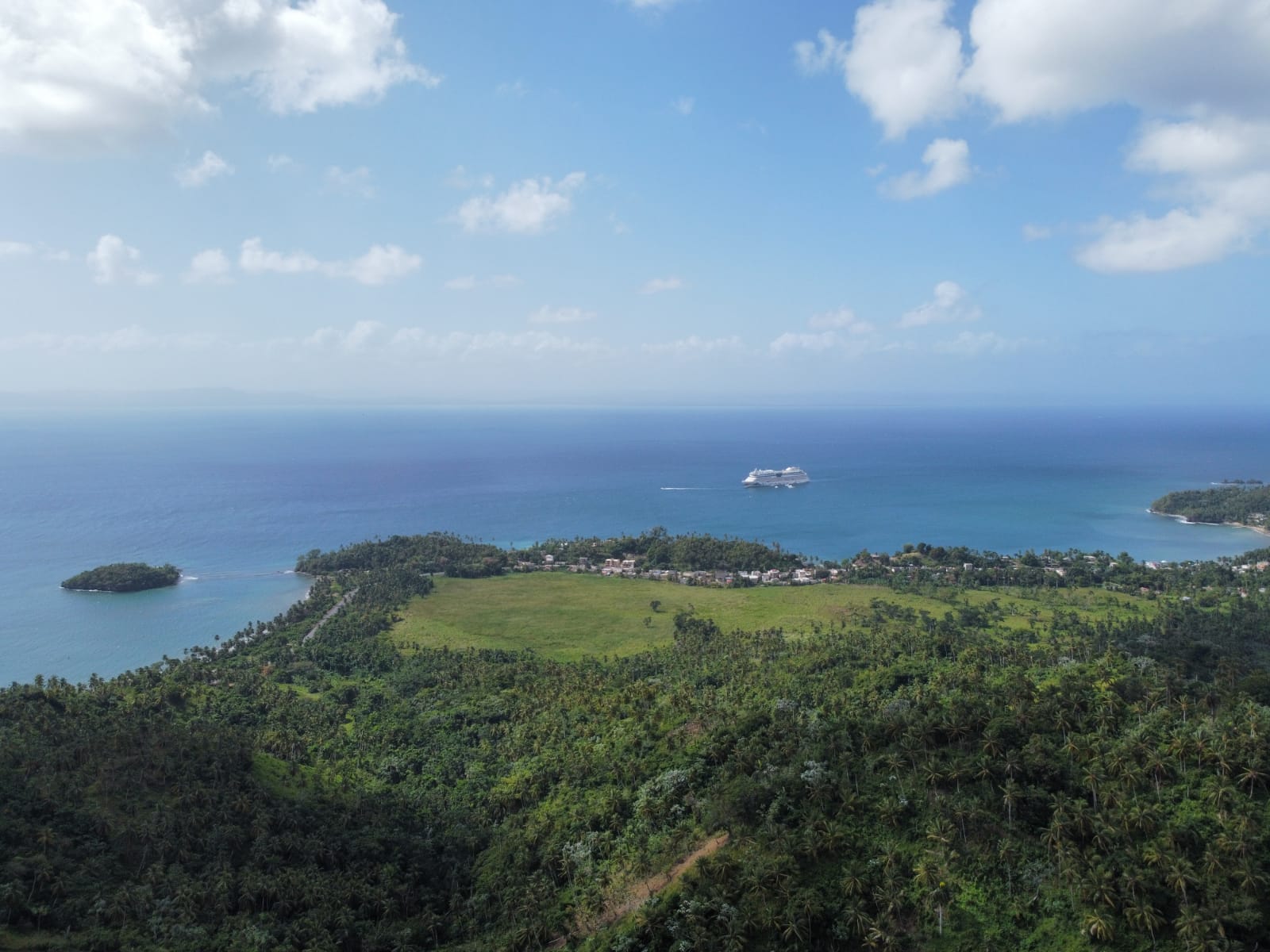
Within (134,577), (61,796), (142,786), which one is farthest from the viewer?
(134,577)

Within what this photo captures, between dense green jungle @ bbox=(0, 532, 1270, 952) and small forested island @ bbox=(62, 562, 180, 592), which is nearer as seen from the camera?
dense green jungle @ bbox=(0, 532, 1270, 952)

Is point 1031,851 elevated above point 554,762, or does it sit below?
above

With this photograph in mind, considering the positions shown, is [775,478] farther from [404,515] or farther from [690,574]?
[404,515]

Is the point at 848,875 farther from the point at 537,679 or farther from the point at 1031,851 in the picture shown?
the point at 537,679

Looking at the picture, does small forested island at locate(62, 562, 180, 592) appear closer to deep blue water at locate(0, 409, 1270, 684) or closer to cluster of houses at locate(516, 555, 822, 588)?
deep blue water at locate(0, 409, 1270, 684)

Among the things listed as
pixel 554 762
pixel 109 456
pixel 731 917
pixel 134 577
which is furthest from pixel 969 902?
pixel 109 456

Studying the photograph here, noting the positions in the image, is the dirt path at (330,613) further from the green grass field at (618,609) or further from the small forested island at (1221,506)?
the small forested island at (1221,506)

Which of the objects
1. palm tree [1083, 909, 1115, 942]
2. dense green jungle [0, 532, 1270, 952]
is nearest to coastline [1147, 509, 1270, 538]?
dense green jungle [0, 532, 1270, 952]
